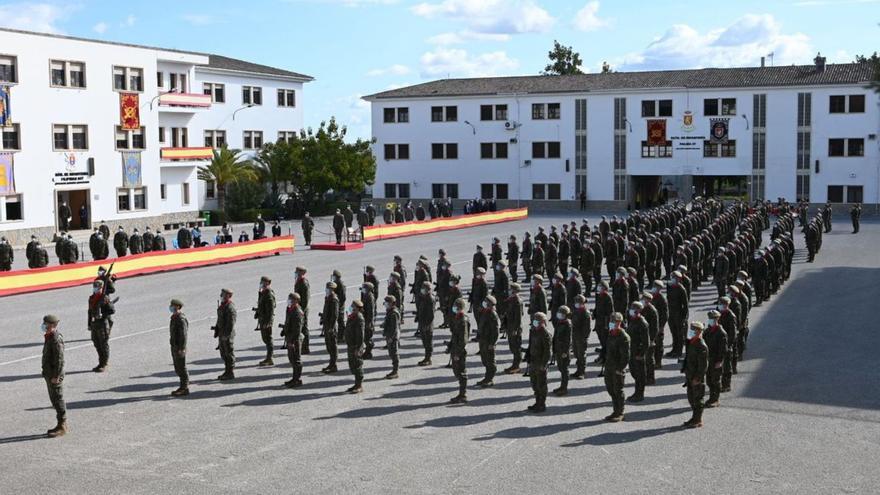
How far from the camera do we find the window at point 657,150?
65062mm

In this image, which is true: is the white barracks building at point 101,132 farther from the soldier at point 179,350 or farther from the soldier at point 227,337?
the soldier at point 179,350

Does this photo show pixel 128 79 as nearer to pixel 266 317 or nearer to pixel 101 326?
pixel 101 326

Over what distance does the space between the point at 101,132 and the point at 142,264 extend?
1835 cm

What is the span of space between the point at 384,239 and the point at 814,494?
34.7m

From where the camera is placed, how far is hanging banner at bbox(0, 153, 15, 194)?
143 feet

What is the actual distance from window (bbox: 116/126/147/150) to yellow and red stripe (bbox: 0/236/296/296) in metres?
14.7

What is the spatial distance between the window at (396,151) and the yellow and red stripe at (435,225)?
1437 cm

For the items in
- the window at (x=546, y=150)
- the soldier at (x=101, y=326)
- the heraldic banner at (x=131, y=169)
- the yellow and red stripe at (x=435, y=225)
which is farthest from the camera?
the window at (x=546, y=150)

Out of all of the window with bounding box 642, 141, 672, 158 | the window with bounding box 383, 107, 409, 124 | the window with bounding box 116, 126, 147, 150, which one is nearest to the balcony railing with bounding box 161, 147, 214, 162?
the window with bounding box 116, 126, 147, 150

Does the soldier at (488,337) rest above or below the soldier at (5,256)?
below

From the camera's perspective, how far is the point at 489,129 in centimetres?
6969

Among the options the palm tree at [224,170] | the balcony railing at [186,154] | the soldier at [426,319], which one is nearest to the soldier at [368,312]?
the soldier at [426,319]

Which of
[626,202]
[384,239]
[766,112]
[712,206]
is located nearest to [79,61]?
[384,239]

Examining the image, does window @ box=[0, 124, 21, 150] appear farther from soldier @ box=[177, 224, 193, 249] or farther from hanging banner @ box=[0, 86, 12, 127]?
soldier @ box=[177, 224, 193, 249]
